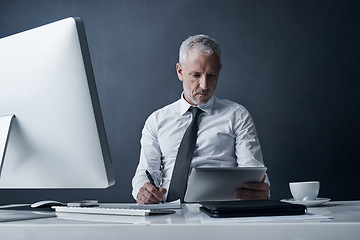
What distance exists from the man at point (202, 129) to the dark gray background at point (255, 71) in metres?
0.51

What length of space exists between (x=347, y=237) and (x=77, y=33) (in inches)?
25.8

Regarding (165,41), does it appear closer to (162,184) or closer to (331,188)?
(162,184)

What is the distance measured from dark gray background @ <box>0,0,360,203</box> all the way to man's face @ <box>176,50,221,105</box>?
53 cm

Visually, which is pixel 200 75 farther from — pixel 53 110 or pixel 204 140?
pixel 53 110

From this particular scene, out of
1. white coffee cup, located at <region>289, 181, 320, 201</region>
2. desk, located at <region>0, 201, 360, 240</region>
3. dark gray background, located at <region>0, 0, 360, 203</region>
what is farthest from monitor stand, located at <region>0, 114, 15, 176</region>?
dark gray background, located at <region>0, 0, 360, 203</region>

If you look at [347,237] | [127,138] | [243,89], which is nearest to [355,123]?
[243,89]

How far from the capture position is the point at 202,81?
1.96 metres

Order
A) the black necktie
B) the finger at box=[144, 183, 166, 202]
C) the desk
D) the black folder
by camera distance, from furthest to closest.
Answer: the black necktie, the finger at box=[144, 183, 166, 202], the black folder, the desk

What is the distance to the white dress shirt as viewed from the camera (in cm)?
191

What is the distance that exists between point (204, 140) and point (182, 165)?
20 cm

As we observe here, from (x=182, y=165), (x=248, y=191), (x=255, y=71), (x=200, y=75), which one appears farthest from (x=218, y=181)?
(x=255, y=71)

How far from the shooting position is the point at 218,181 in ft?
3.71

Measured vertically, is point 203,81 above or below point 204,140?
above

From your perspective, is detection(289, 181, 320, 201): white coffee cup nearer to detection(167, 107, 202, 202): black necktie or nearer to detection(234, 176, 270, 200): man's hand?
detection(234, 176, 270, 200): man's hand
